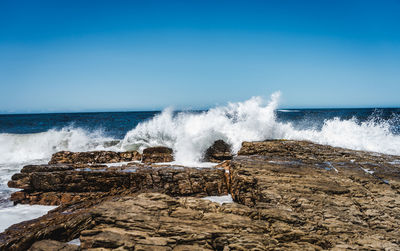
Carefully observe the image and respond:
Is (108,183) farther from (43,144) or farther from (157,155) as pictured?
(43,144)

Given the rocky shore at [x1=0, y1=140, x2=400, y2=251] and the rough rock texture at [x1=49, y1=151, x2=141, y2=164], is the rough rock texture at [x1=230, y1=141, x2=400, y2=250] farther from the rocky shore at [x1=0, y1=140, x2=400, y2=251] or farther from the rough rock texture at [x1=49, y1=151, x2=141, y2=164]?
the rough rock texture at [x1=49, y1=151, x2=141, y2=164]

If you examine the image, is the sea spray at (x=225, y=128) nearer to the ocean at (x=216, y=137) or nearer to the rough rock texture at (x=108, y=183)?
the ocean at (x=216, y=137)

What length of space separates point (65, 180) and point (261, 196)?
4.82m

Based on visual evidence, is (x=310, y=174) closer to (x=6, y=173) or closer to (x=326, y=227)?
(x=326, y=227)

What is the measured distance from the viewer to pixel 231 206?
366 cm

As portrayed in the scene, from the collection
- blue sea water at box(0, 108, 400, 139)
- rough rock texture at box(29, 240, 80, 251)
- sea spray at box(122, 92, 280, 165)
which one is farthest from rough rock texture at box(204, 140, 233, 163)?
blue sea water at box(0, 108, 400, 139)

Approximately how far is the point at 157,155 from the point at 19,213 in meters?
5.05

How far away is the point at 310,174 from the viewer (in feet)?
16.4

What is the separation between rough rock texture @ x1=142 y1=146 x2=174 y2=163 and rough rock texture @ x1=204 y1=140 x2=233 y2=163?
1564 mm

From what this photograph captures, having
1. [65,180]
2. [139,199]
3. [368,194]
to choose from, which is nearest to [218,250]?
[139,199]

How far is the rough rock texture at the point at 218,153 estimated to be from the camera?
9508 mm

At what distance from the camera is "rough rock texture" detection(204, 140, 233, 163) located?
9.51 meters

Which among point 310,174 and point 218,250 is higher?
point 310,174

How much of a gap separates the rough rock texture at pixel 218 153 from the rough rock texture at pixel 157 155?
1.56 m
